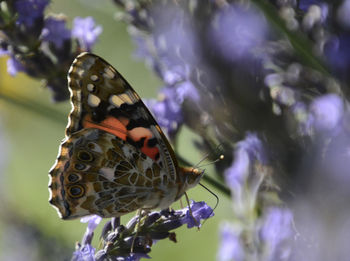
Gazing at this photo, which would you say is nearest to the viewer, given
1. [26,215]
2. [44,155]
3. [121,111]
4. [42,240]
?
[121,111]

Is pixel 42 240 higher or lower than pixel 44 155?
lower

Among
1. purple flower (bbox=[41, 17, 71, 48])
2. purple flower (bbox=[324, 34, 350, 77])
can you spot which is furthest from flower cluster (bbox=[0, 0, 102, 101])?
purple flower (bbox=[324, 34, 350, 77])

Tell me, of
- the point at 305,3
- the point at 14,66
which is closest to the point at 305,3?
the point at 305,3

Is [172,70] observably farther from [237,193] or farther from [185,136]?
[185,136]

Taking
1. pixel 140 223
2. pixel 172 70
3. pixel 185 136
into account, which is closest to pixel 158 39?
pixel 172 70

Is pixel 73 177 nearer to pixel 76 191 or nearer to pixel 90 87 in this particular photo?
pixel 76 191

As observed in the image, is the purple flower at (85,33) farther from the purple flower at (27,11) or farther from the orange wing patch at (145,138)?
the orange wing patch at (145,138)

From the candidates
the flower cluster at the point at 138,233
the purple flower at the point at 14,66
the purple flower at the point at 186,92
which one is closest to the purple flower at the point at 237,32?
the purple flower at the point at 186,92
